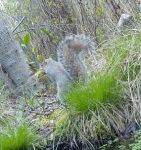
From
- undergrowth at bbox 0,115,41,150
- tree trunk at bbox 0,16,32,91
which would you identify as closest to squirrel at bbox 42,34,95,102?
undergrowth at bbox 0,115,41,150

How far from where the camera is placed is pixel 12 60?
5.48 metres

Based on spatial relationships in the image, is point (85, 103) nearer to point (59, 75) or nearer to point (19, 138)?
point (59, 75)

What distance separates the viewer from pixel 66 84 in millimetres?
3725

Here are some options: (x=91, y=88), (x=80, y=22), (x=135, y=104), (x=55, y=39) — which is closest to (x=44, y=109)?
(x=91, y=88)

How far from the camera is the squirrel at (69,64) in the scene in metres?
3.75

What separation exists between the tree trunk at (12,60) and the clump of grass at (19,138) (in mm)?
2112

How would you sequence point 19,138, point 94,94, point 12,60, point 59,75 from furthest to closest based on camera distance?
point 12,60 < point 59,75 < point 94,94 < point 19,138

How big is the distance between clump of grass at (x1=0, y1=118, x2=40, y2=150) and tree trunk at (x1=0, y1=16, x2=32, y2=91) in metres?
2.11

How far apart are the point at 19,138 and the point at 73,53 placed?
100 cm

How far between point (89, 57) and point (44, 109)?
2.33 feet

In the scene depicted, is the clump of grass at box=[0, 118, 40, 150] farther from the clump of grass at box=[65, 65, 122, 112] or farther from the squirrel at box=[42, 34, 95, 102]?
the squirrel at box=[42, 34, 95, 102]

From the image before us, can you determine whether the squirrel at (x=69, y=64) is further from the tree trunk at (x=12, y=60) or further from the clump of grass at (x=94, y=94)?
the tree trunk at (x=12, y=60)

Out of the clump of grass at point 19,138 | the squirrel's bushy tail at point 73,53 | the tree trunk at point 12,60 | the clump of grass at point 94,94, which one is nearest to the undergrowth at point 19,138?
the clump of grass at point 19,138

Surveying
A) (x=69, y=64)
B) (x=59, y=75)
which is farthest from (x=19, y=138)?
(x=69, y=64)
